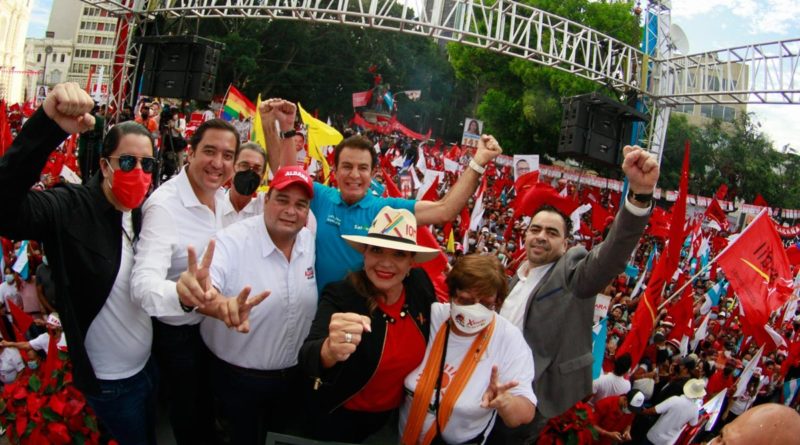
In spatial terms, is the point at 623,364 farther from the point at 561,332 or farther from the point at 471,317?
the point at 471,317

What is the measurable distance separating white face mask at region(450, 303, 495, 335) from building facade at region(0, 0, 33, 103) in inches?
3158

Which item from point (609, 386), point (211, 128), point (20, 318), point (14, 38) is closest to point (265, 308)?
point (211, 128)

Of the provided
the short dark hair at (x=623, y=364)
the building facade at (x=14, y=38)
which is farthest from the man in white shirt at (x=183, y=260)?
the building facade at (x=14, y=38)

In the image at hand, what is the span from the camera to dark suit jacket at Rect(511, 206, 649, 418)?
2670 millimetres

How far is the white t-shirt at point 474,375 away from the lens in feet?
6.64

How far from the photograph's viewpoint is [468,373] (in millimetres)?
2035

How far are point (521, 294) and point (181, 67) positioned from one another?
7670 mm

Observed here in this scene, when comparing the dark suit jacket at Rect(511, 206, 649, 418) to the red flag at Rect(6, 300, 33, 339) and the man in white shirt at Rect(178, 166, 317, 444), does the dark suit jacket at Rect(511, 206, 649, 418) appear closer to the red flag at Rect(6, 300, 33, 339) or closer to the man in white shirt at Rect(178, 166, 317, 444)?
the man in white shirt at Rect(178, 166, 317, 444)

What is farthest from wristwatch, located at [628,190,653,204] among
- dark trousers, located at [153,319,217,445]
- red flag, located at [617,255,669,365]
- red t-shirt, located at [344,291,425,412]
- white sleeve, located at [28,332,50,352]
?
white sleeve, located at [28,332,50,352]

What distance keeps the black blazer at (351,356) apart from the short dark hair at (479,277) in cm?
17

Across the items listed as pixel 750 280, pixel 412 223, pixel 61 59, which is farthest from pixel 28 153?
pixel 61 59

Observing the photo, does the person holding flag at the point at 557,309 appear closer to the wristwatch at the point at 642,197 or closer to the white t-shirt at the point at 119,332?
the wristwatch at the point at 642,197

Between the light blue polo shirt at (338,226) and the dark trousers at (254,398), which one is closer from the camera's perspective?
the dark trousers at (254,398)

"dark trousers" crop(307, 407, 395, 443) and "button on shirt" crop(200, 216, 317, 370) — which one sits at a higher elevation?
"button on shirt" crop(200, 216, 317, 370)
